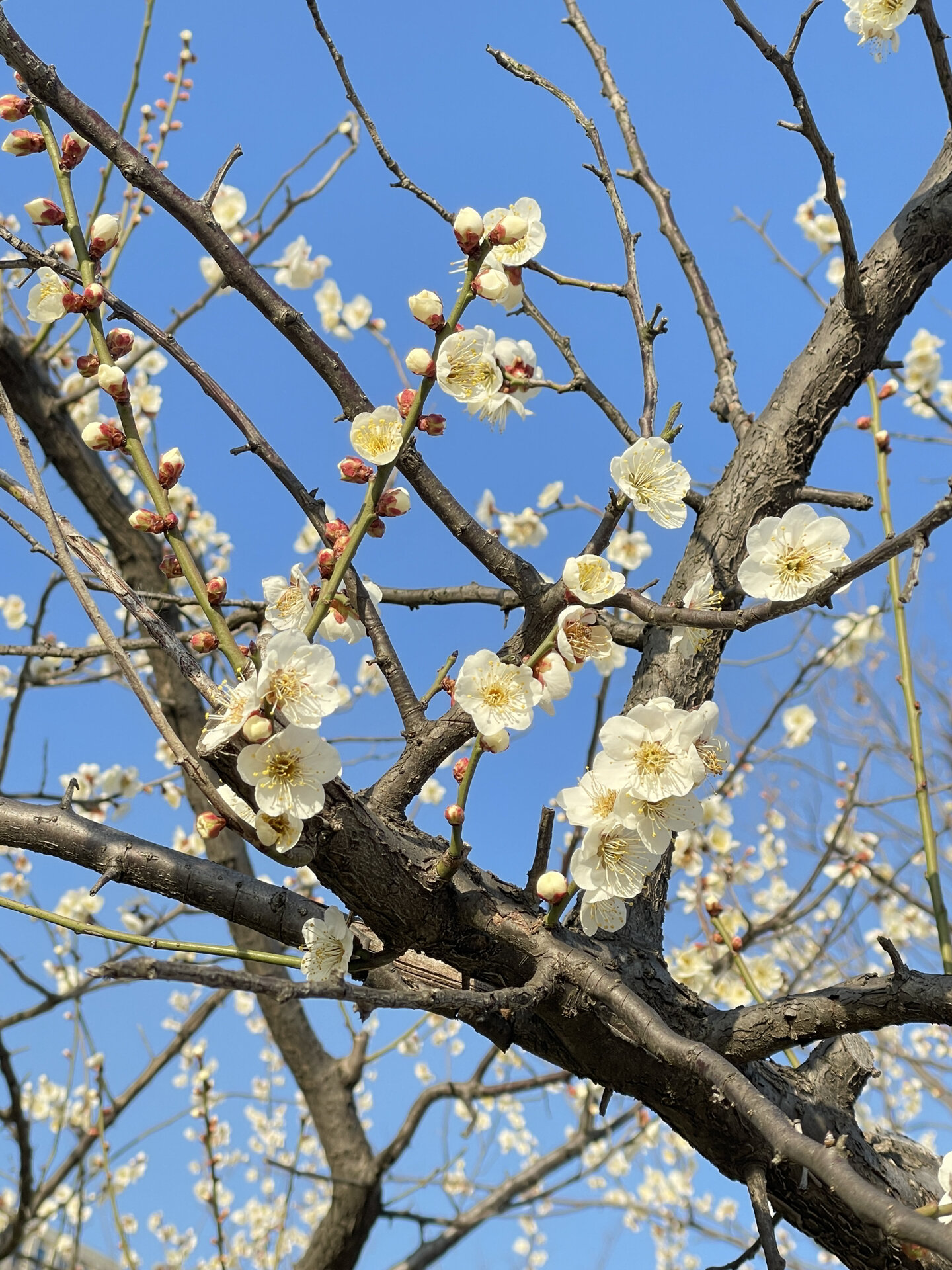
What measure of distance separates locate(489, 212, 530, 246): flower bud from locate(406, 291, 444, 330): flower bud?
10 centimetres

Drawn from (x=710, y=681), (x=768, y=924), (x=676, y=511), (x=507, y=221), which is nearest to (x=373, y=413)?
(x=507, y=221)

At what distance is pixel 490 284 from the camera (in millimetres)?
1138

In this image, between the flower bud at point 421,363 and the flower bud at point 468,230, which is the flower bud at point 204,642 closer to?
Answer: the flower bud at point 421,363

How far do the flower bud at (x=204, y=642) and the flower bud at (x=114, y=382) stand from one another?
1.02 ft

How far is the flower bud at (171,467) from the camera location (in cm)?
118

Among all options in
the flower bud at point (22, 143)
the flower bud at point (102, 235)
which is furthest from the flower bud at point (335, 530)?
the flower bud at point (22, 143)

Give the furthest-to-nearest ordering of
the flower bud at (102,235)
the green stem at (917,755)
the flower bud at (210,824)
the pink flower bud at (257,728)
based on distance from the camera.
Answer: the green stem at (917,755) < the flower bud at (102,235) < the flower bud at (210,824) < the pink flower bud at (257,728)

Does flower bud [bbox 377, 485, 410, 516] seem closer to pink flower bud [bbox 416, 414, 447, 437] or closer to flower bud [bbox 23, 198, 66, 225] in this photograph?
pink flower bud [bbox 416, 414, 447, 437]

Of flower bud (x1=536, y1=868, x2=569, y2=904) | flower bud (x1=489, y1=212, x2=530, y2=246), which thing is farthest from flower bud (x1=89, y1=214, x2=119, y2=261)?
flower bud (x1=536, y1=868, x2=569, y2=904)

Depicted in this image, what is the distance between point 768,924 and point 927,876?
1.24m

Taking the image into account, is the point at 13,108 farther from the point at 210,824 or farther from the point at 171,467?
the point at 210,824

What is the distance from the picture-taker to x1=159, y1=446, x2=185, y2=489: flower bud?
3.88 ft

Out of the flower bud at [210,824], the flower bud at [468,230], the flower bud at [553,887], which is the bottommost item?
the flower bud at [210,824]

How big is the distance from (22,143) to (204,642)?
782 mm
